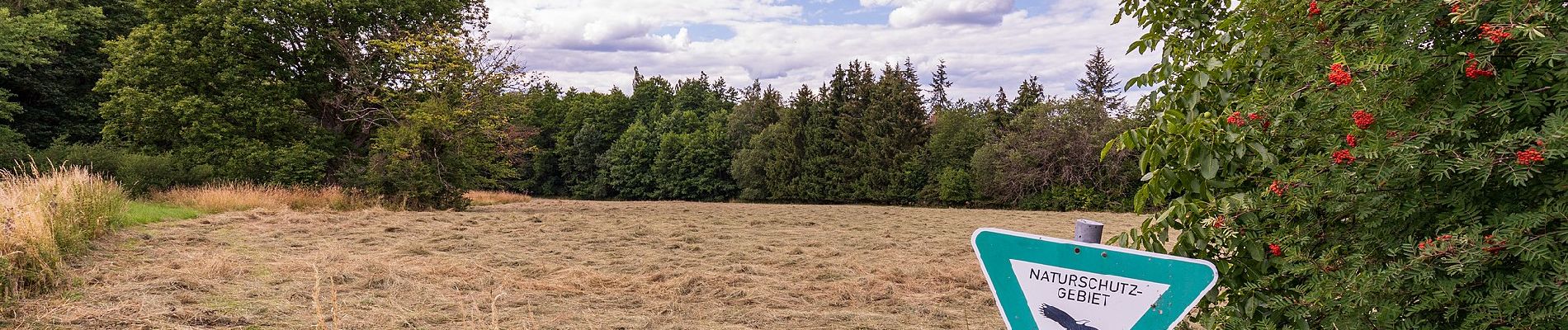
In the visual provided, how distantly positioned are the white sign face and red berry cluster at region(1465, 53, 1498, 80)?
55 centimetres

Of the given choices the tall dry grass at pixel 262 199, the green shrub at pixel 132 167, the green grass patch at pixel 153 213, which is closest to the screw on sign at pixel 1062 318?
the green grass patch at pixel 153 213

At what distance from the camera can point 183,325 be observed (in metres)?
5.10

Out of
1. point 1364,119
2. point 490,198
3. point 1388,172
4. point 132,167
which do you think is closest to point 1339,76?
point 1364,119

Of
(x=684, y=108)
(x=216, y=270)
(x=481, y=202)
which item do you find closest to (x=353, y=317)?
(x=216, y=270)

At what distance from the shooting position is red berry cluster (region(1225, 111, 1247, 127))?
1.92 metres

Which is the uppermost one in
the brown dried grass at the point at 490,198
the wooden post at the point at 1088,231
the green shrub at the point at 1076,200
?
the wooden post at the point at 1088,231

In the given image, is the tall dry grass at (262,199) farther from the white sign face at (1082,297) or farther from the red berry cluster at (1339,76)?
the red berry cluster at (1339,76)

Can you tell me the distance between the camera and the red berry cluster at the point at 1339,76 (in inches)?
58.0

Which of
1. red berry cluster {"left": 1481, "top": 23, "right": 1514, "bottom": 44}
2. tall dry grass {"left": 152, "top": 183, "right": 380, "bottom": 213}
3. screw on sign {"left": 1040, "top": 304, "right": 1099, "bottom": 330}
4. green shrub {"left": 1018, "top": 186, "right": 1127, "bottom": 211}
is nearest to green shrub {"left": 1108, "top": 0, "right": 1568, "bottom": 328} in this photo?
red berry cluster {"left": 1481, "top": 23, "right": 1514, "bottom": 44}

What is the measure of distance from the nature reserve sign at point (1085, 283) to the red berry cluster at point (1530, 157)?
1.42 ft

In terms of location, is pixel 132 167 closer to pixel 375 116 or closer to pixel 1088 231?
pixel 375 116

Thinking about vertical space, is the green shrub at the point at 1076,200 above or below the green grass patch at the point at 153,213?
below

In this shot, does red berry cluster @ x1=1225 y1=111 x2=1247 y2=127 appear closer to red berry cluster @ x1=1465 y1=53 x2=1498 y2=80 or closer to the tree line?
red berry cluster @ x1=1465 y1=53 x2=1498 y2=80

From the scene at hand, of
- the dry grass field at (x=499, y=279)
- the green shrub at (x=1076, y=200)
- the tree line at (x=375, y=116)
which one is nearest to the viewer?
the dry grass field at (x=499, y=279)
